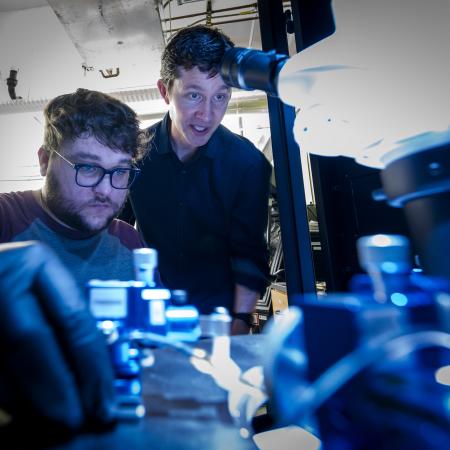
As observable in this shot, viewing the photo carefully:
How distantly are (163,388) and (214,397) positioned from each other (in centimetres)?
9

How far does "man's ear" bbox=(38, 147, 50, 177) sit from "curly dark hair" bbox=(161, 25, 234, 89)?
436 mm

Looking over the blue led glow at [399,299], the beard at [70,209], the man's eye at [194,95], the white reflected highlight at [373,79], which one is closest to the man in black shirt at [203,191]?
the man's eye at [194,95]

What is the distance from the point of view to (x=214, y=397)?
0.48 m

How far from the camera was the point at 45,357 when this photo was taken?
0.39 m

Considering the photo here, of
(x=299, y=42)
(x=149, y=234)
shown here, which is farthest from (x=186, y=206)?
(x=299, y=42)

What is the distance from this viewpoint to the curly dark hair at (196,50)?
97cm

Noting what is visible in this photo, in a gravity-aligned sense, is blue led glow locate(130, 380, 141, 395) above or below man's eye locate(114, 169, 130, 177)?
below

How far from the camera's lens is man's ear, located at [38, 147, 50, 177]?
0.93 meters

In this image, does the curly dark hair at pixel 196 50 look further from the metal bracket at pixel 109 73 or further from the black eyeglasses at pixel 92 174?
the black eyeglasses at pixel 92 174

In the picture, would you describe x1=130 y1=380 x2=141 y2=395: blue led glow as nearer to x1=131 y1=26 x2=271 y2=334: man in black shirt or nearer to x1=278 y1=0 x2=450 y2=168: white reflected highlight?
x1=131 y1=26 x2=271 y2=334: man in black shirt

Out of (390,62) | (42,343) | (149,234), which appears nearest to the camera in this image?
(42,343)

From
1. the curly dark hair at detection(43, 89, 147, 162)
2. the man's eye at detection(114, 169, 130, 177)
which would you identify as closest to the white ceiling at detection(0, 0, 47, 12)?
the curly dark hair at detection(43, 89, 147, 162)

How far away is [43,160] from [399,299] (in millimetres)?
985

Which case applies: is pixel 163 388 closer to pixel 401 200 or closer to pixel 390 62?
pixel 401 200
